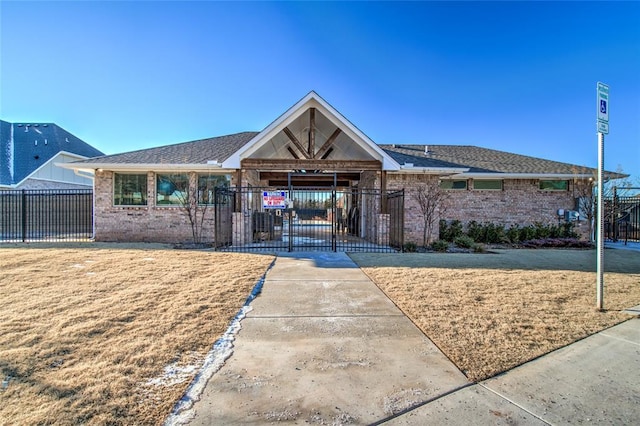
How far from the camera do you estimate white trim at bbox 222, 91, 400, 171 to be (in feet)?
37.5

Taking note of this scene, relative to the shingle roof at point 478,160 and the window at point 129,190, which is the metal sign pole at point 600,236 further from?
the window at point 129,190

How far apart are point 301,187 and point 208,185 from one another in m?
3.93

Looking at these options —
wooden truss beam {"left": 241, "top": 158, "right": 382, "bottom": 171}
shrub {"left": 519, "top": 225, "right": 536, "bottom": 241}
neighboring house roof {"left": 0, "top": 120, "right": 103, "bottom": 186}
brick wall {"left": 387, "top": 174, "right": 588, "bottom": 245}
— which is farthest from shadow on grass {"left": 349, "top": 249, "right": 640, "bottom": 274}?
neighboring house roof {"left": 0, "top": 120, "right": 103, "bottom": 186}

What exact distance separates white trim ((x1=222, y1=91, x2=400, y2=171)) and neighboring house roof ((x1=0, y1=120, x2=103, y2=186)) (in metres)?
17.9

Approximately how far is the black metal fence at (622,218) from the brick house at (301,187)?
1.61 m

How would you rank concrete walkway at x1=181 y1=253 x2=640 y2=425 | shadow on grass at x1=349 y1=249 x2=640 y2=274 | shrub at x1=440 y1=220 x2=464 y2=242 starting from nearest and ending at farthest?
concrete walkway at x1=181 y1=253 x2=640 y2=425 < shadow on grass at x1=349 y1=249 x2=640 y2=274 < shrub at x1=440 y1=220 x2=464 y2=242

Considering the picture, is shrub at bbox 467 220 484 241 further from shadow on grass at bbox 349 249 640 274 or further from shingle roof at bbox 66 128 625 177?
shadow on grass at bbox 349 249 640 274

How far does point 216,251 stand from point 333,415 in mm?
9056

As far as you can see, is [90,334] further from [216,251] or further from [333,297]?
[216,251]

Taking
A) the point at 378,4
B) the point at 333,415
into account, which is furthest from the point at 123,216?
the point at 333,415

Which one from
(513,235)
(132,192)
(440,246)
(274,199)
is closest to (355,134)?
(274,199)

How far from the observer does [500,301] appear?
509 cm

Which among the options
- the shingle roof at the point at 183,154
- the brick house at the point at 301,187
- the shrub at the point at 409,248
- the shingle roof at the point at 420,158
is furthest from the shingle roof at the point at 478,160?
the shingle roof at the point at 183,154

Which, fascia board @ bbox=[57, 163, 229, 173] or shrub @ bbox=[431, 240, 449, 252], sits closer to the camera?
shrub @ bbox=[431, 240, 449, 252]
